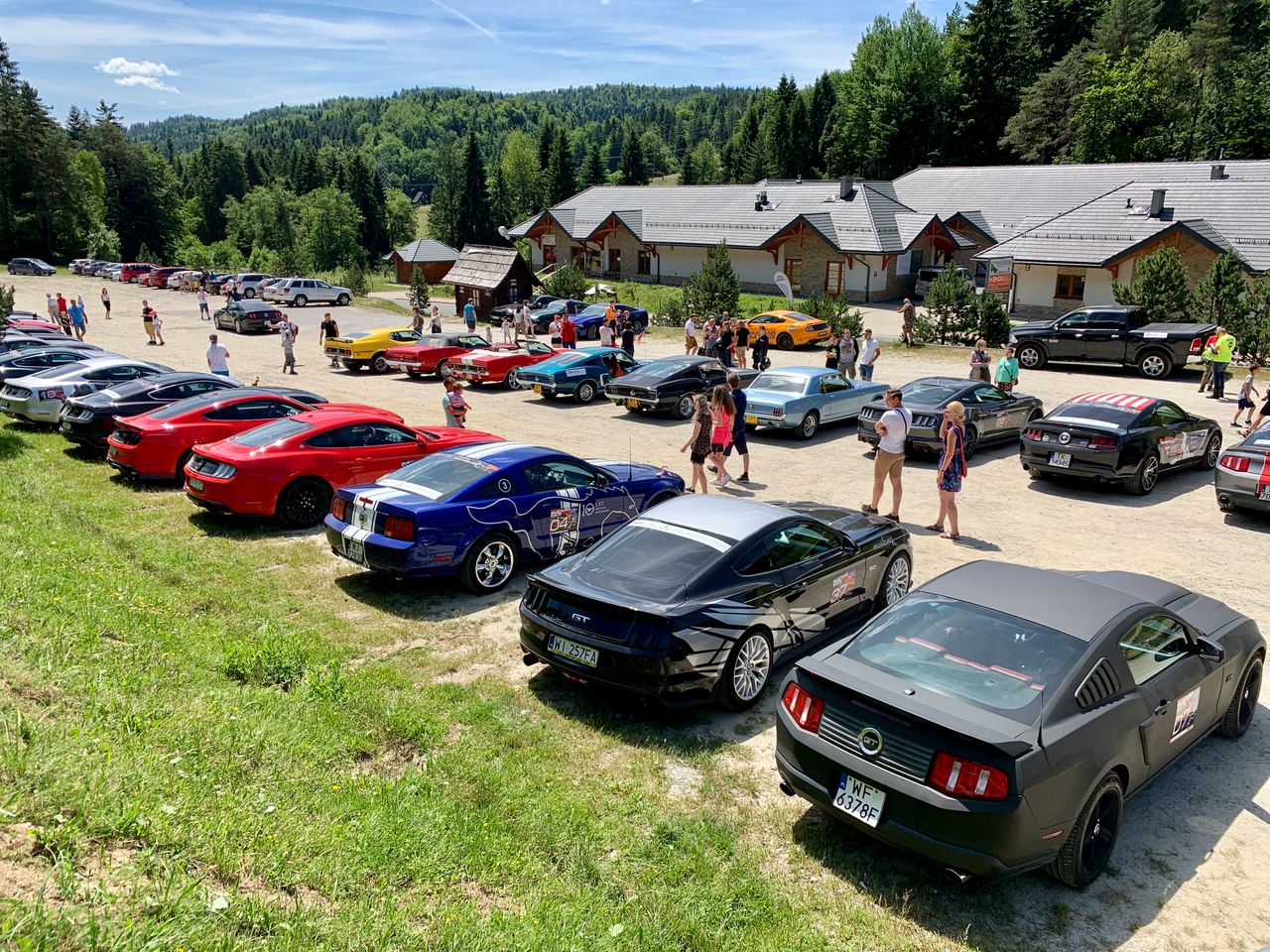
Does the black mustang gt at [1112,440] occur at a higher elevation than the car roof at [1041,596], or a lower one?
lower

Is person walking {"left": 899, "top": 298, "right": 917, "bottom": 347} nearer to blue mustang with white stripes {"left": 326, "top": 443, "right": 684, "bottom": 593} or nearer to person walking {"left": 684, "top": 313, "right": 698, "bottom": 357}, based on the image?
person walking {"left": 684, "top": 313, "right": 698, "bottom": 357}

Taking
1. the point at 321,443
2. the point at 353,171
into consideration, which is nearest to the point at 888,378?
the point at 321,443

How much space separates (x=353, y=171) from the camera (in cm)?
10988

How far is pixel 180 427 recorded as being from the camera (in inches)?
529

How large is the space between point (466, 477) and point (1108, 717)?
662 centimetres

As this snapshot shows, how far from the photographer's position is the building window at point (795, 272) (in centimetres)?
4975

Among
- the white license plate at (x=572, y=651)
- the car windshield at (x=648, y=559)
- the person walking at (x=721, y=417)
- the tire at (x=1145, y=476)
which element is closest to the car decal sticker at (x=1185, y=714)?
the car windshield at (x=648, y=559)

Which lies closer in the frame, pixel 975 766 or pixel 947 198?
pixel 975 766

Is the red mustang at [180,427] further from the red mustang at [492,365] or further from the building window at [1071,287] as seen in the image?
the building window at [1071,287]

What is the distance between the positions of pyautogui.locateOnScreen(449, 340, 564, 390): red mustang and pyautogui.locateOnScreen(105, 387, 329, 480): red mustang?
10938mm

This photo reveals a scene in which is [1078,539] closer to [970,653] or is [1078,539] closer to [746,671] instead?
[746,671]

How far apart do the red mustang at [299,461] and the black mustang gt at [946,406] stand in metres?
8.33

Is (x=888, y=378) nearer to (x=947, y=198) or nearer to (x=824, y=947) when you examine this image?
(x=824, y=947)

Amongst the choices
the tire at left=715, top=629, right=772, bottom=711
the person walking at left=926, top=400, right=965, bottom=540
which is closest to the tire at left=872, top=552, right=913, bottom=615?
the tire at left=715, top=629, right=772, bottom=711
